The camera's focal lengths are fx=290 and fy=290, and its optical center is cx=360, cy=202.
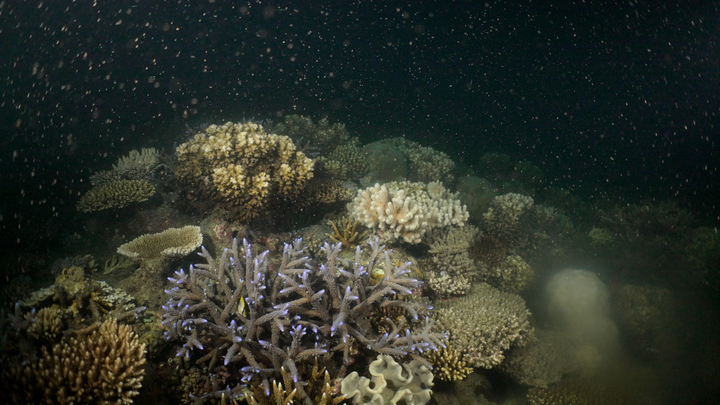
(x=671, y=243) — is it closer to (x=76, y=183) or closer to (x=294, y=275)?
(x=294, y=275)

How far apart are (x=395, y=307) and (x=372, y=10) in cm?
6845

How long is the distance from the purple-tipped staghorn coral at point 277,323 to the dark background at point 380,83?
9.60 meters

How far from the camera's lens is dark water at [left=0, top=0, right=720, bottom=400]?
19.2 meters

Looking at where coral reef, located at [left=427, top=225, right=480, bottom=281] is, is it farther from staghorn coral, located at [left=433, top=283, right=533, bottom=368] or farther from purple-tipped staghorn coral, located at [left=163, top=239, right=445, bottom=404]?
purple-tipped staghorn coral, located at [left=163, top=239, right=445, bottom=404]

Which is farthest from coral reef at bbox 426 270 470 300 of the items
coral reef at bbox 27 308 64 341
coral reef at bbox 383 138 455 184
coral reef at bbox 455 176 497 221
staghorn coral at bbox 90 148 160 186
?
staghorn coral at bbox 90 148 160 186

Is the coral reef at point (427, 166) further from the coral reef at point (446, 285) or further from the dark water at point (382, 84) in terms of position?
the dark water at point (382, 84)

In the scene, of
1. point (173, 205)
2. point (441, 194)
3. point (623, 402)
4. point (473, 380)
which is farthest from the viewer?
point (441, 194)

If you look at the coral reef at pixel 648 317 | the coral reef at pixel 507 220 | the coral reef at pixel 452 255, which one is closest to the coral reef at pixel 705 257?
the coral reef at pixel 648 317

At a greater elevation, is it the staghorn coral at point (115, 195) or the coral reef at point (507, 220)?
the staghorn coral at point (115, 195)

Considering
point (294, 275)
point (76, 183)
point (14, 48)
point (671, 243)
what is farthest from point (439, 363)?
point (14, 48)

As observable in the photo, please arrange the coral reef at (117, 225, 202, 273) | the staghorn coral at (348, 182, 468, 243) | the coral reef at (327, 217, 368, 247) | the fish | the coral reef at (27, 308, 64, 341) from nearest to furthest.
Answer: the coral reef at (27, 308, 64, 341) → the fish → the coral reef at (117, 225, 202, 273) → the staghorn coral at (348, 182, 468, 243) → the coral reef at (327, 217, 368, 247)

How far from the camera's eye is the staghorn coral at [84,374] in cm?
238

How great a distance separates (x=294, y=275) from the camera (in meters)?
4.13

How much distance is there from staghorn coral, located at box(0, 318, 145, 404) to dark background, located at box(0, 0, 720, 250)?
381 inches
